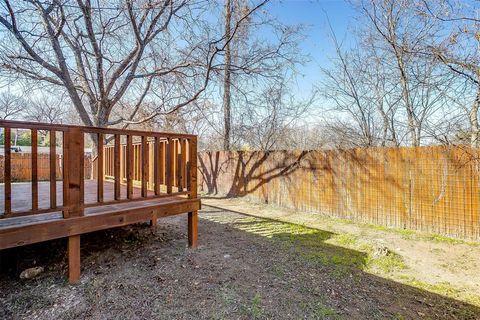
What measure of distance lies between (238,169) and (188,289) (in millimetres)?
6105

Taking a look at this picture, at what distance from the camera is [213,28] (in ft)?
20.3

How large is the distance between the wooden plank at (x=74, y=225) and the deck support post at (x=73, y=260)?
0.10 meters

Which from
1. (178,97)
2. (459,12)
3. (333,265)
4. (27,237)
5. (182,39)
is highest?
(182,39)

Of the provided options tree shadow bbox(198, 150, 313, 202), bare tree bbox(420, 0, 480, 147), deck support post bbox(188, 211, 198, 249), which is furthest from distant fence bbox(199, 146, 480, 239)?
deck support post bbox(188, 211, 198, 249)

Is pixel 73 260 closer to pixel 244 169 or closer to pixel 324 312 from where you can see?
pixel 324 312

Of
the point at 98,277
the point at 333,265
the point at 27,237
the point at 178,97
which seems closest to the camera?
the point at 27,237

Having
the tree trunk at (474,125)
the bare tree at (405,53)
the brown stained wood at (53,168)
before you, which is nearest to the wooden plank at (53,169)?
the brown stained wood at (53,168)

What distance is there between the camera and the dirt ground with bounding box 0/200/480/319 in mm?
2150

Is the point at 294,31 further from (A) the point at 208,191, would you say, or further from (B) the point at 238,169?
(A) the point at 208,191

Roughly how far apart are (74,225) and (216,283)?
58.3 inches

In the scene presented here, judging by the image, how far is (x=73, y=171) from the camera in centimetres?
245

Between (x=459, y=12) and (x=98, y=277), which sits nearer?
(x=98, y=277)

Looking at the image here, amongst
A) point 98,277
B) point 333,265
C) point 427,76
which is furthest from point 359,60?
point 98,277

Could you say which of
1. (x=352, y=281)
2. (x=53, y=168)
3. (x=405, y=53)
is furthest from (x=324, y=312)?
(x=405, y=53)
